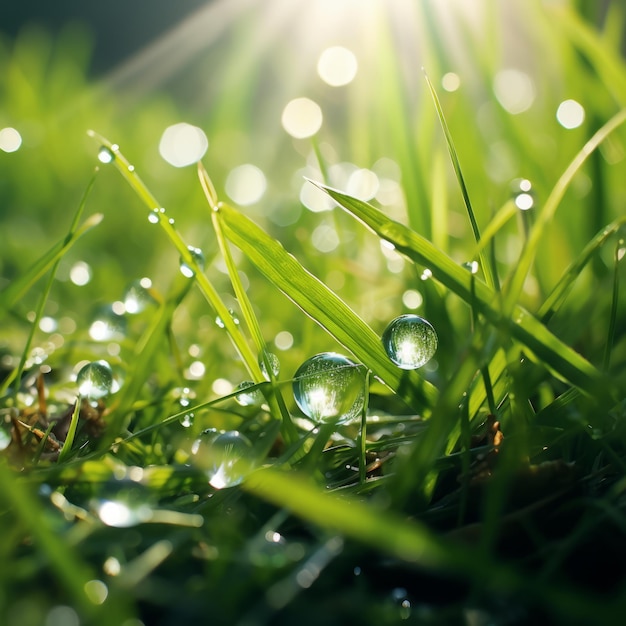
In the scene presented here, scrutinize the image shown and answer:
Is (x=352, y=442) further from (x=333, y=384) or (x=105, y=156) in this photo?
(x=105, y=156)

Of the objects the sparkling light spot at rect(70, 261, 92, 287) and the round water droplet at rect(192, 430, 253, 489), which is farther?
the sparkling light spot at rect(70, 261, 92, 287)

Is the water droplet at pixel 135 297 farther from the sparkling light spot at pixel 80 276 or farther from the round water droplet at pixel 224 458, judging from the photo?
the sparkling light spot at pixel 80 276

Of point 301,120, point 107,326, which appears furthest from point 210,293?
point 301,120

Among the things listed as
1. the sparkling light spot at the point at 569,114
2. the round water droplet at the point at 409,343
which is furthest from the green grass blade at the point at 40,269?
the sparkling light spot at the point at 569,114

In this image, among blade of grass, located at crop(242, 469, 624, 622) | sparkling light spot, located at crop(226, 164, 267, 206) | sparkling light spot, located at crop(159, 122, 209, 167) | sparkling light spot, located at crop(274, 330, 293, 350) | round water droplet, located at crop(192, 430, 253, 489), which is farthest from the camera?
sparkling light spot, located at crop(159, 122, 209, 167)

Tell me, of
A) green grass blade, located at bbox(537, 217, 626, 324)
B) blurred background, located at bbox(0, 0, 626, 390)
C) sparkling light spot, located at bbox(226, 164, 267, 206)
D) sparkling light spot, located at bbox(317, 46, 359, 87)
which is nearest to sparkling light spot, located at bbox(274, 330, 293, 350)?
blurred background, located at bbox(0, 0, 626, 390)

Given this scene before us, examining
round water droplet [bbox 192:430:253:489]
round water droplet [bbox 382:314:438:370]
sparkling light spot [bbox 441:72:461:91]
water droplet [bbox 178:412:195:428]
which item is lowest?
round water droplet [bbox 192:430:253:489]

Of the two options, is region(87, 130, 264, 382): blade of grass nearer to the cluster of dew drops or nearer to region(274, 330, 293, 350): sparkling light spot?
the cluster of dew drops
